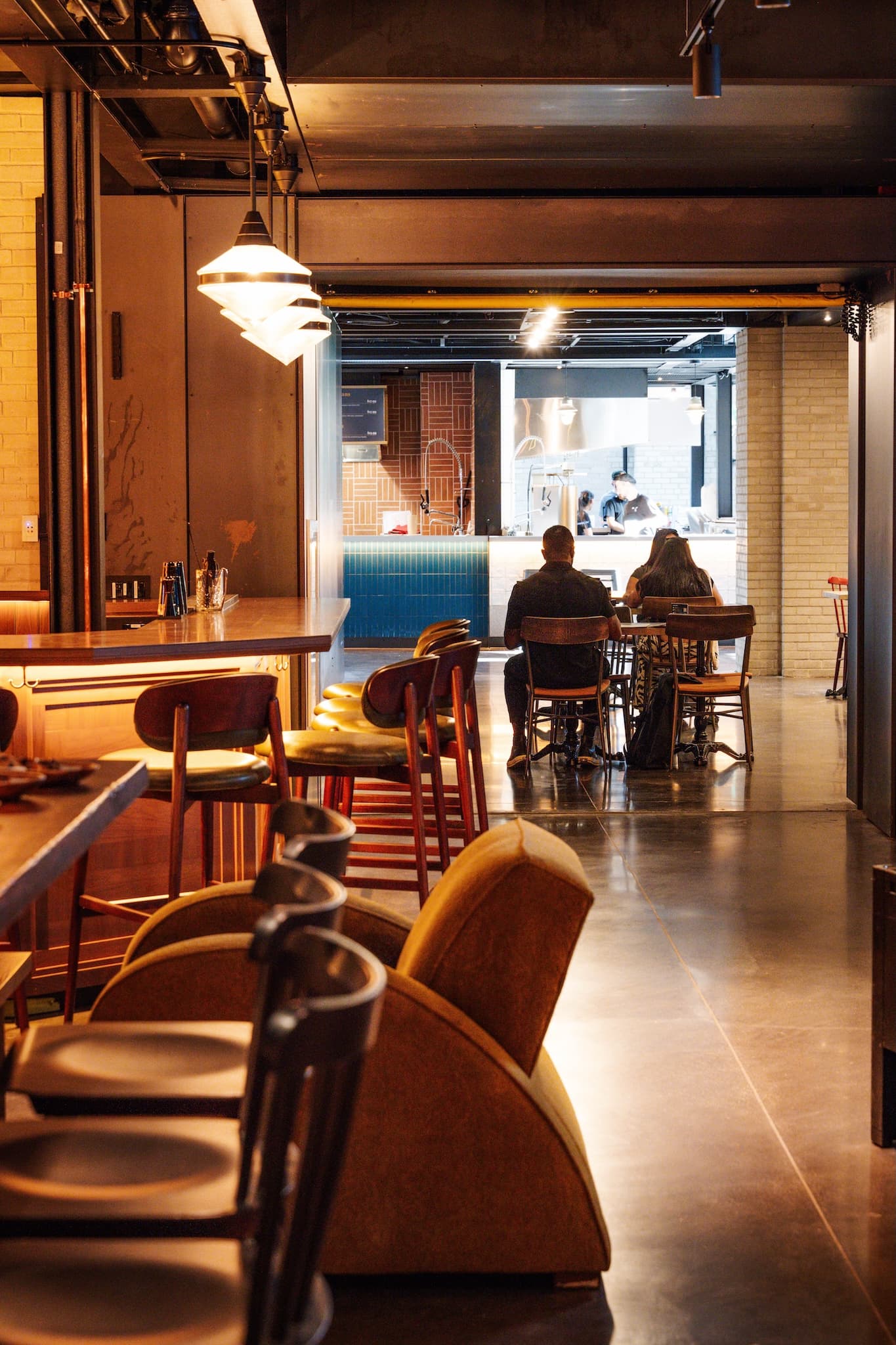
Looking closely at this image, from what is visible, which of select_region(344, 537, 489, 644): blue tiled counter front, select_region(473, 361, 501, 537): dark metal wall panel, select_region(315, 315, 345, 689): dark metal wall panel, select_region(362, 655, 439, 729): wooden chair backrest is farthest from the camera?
select_region(473, 361, 501, 537): dark metal wall panel

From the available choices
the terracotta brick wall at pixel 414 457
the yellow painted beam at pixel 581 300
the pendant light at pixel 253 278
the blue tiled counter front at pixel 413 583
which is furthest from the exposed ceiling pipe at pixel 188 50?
the terracotta brick wall at pixel 414 457

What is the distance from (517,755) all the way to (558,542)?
1.24m

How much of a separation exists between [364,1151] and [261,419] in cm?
453

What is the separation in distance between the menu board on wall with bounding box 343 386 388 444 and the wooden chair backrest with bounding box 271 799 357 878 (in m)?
13.8

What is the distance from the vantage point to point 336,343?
837cm

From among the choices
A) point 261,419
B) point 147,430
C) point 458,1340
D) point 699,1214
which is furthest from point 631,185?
point 458,1340

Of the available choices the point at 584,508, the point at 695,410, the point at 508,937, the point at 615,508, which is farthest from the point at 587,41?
the point at 584,508

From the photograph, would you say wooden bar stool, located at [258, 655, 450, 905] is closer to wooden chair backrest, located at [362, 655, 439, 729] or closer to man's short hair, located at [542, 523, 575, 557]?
wooden chair backrest, located at [362, 655, 439, 729]

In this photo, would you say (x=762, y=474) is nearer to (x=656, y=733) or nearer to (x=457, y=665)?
(x=656, y=733)

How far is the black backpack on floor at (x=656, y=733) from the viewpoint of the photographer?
7715mm

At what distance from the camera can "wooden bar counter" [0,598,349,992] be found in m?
3.70

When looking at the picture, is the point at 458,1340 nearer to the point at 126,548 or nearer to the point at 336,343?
the point at 126,548

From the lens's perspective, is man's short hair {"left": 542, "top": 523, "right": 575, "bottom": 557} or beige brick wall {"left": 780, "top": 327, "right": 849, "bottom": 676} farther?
beige brick wall {"left": 780, "top": 327, "right": 849, "bottom": 676}

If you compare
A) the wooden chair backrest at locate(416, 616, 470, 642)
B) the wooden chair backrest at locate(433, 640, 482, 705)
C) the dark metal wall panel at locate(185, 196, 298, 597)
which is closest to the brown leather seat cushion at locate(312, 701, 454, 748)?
the wooden chair backrest at locate(433, 640, 482, 705)
